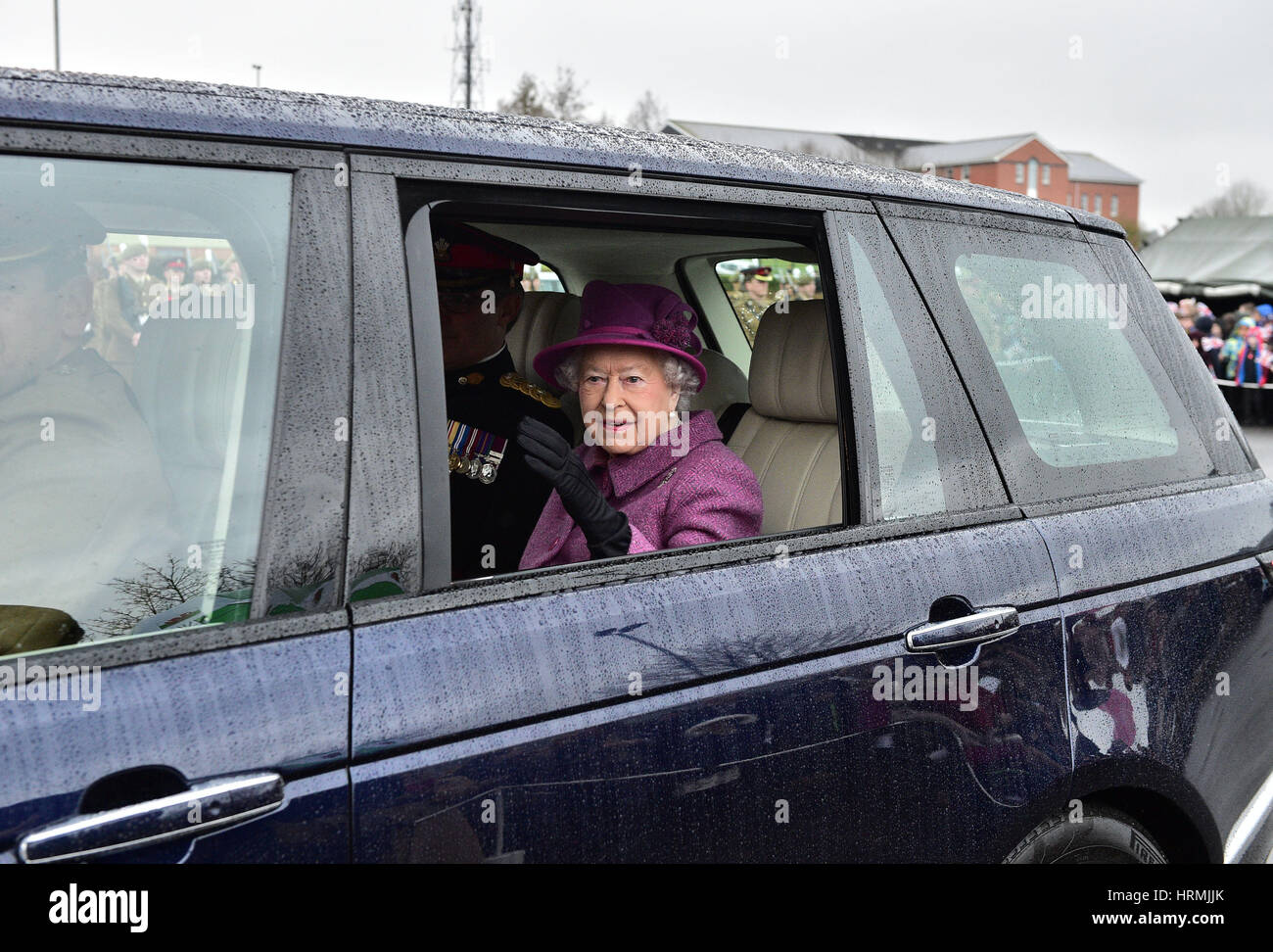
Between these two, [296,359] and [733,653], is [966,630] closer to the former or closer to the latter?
[733,653]

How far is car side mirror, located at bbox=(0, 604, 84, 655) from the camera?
121cm

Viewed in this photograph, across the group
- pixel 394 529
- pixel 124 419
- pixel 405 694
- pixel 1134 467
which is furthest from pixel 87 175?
pixel 1134 467

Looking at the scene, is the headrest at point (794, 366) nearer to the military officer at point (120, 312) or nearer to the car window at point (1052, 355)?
the car window at point (1052, 355)

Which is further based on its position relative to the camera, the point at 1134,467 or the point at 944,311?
the point at 1134,467

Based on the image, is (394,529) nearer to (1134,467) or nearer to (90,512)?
(90,512)

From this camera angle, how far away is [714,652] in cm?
151

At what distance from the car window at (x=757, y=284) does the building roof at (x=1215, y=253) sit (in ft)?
51.8

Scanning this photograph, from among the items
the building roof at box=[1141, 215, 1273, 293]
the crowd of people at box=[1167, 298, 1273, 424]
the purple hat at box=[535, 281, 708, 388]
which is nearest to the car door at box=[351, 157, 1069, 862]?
the purple hat at box=[535, 281, 708, 388]

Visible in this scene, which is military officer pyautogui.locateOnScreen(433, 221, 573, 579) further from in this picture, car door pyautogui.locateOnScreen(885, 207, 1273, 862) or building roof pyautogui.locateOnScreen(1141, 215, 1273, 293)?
building roof pyautogui.locateOnScreen(1141, 215, 1273, 293)

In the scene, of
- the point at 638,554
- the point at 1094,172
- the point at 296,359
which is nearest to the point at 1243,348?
the point at 638,554

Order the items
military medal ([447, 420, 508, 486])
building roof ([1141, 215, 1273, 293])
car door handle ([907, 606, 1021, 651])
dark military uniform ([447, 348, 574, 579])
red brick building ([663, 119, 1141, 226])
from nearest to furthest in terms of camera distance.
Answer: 1. car door handle ([907, 606, 1021, 651])
2. dark military uniform ([447, 348, 574, 579])
3. military medal ([447, 420, 508, 486])
4. building roof ([1141, 215, 1273, 293])
5. red brick building ([663, 119, 1141, 226])

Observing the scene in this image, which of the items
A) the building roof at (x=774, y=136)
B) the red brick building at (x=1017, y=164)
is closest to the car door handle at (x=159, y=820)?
the building roof at (x=774, y=136)
